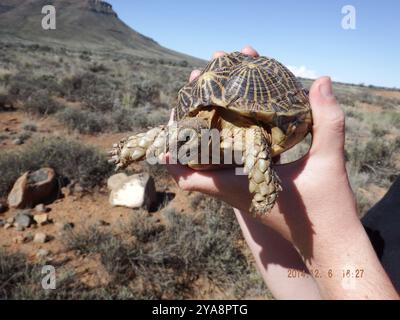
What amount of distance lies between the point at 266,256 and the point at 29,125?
953cm

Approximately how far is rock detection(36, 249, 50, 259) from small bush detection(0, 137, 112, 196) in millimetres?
2135

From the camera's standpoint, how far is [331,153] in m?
2.40

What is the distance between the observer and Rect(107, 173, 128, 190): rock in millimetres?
7199

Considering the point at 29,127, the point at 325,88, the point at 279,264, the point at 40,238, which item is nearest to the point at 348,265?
the point at 279,264

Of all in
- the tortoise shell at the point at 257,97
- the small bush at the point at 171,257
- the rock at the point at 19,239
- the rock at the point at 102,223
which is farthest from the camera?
the rock at the point at 102,223

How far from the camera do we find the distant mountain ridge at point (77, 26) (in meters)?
101

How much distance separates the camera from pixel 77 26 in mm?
117312

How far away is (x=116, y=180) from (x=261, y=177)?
217 inches

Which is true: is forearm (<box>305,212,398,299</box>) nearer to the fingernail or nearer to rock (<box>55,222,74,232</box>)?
the fingernail

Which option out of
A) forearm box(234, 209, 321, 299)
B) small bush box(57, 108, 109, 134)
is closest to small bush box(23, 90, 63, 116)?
small bush box(57, 108, 109, 134)

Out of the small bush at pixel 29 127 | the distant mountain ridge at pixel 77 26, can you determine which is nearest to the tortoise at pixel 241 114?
the small bush at pixel 29 127

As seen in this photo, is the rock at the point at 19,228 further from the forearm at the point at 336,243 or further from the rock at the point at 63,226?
the forearm at the point at 336,243
